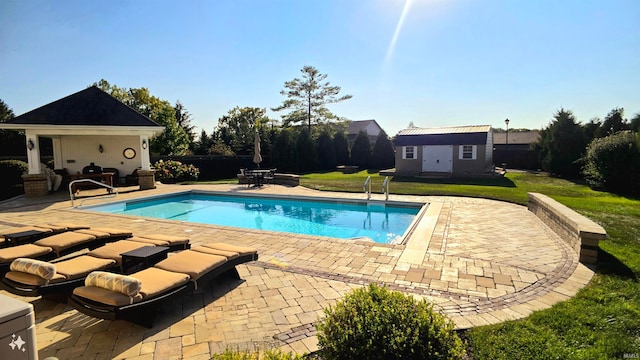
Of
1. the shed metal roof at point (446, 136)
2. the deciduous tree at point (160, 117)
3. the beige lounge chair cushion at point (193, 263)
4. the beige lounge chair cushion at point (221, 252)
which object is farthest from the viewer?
the deciduous tree at point (160, 117)

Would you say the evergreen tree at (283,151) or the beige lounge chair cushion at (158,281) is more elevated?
the evergreen tree at (283,151)

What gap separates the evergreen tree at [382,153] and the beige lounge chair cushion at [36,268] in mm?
26683

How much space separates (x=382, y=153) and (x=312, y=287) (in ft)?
83.7

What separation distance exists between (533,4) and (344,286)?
9464 millimetres

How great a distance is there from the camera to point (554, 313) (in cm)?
342

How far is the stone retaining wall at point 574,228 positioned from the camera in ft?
16.4

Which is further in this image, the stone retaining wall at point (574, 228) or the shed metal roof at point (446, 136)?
the shed metal roof at point (446, 136)

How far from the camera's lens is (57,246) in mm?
4695

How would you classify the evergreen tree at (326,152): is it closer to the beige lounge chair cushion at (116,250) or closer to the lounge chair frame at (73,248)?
the lounge chair frame at (73,248)

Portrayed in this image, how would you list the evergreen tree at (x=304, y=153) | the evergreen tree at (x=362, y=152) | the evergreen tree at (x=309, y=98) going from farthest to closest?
the evergreen tree at (x=309, y=98) < the evergreen tree at (x=362, y=152) < the evergreen tree at (x=304, y=153)

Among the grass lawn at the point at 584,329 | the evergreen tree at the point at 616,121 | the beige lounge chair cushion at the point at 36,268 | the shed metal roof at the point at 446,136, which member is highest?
the evergreen tree at the point at 616,121

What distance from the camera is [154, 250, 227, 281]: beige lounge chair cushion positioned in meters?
3.74

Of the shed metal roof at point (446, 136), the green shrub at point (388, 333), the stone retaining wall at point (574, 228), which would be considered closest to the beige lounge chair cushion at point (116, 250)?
the green shrub at point (388, 333)

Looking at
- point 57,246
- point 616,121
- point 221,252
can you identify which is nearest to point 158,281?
A: point 221,252
